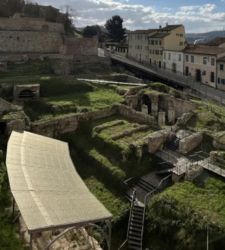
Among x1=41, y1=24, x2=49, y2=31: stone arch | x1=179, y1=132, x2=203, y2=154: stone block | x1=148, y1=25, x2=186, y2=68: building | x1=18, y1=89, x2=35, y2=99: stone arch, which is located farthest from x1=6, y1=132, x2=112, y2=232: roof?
x1=148, y1=25, x2=186, y2=68: building

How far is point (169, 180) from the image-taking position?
2338 centimetres

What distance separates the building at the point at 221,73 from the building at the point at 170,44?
958 centimetres

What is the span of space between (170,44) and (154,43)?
12.4 feet

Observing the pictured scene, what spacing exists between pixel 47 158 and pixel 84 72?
33340mm

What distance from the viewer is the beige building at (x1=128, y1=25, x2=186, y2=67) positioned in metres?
60.5

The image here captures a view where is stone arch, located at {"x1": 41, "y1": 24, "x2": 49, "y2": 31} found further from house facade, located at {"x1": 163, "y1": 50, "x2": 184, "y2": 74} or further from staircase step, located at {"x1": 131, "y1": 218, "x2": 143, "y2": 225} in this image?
staircase step, located at {"x1": 131, "y1": 218, "x2": 143, "y2": 225}

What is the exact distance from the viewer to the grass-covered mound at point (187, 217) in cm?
1844

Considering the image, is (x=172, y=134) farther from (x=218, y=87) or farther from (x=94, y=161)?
(x=218, y=87)

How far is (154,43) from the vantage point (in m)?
64.0

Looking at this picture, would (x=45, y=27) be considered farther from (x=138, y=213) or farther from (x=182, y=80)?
(x=138, y=213)

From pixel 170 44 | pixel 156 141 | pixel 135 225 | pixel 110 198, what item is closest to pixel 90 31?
pixel 170 44

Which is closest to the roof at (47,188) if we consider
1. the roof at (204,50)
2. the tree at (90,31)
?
the roof at (204,50)

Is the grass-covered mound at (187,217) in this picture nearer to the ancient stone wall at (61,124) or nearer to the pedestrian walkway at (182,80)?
the ancient stone wall at (61,124)

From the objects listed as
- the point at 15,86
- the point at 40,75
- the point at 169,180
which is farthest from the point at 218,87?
the point at 169,180
